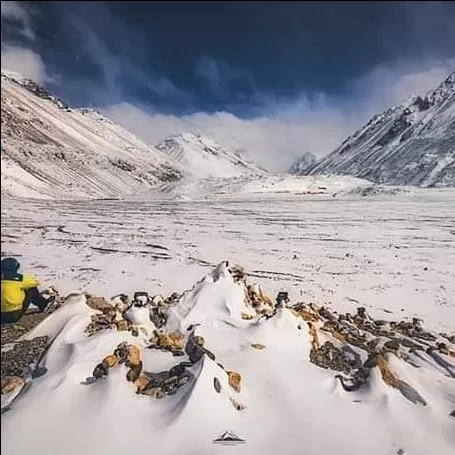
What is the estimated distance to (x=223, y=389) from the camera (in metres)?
2.36

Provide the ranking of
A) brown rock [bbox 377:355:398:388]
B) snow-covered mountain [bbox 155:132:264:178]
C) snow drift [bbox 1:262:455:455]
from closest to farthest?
1. snow drift [bbox 1:262:455:455]
2. brown rock [bbox 377:355:398:388]
3. snow-covered mountain [bbox 155:132:264:178]

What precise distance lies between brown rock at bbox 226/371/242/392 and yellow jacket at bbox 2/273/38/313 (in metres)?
1.82

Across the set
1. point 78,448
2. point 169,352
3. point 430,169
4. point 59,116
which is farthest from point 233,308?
point 59,116

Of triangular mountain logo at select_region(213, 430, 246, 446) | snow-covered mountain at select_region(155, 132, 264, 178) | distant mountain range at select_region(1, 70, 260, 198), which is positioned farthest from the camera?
snow-covered mountain at select_region(155, 132, 264, 178)

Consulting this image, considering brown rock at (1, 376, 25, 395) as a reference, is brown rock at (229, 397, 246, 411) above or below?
below

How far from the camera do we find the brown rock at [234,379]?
2486mm

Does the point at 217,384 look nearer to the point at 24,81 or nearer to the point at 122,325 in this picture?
the point at 122,325

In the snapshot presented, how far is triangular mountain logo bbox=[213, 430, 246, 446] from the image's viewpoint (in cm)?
206

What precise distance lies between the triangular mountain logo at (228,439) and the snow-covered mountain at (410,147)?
45963 millimetres

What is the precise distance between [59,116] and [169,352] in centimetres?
6145

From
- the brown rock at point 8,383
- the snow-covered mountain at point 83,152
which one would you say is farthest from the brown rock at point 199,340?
the snow-covered mountain at point 83,152

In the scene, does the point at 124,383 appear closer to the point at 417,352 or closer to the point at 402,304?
the point at 417,352

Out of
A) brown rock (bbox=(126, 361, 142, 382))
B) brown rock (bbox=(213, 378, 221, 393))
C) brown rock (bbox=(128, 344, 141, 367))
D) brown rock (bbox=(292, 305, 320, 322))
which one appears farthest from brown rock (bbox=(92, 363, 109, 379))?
brown rock (bbox=(292, 305, 320, 322))

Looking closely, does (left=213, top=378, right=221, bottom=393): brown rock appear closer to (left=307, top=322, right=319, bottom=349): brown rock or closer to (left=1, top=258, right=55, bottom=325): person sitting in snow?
(left=307, top=322, right=319, bottom=349): brown rock
